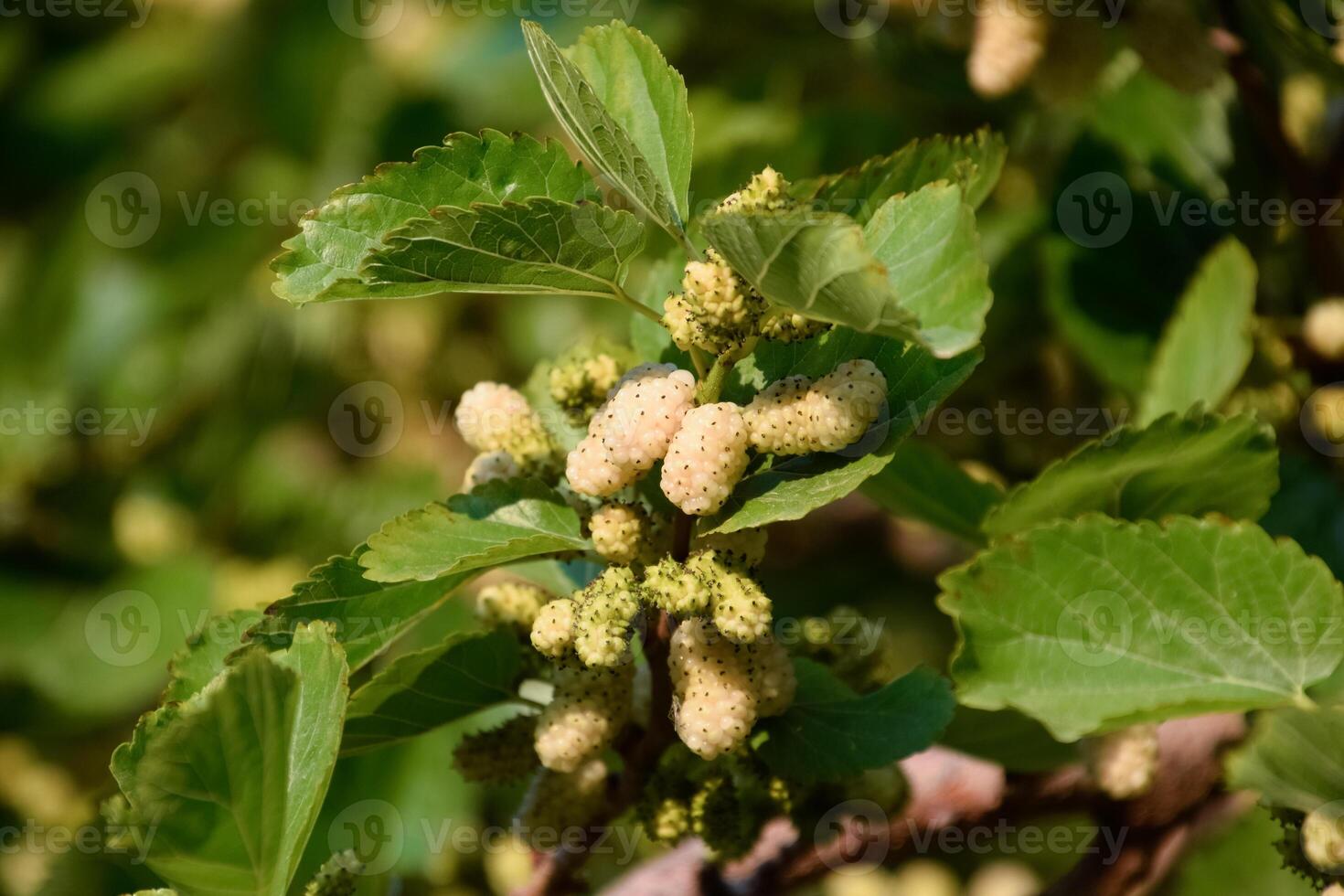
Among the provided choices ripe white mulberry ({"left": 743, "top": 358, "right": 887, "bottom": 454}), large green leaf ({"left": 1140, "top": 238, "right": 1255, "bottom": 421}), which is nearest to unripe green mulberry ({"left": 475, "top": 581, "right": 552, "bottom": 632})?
ripe white mulberry ({"left": 743, "top": 358, "right": 887, "bottom": 454})

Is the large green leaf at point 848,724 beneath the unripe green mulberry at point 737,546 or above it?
beneath

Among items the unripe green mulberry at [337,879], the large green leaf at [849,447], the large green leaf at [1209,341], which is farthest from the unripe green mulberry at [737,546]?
the large green leaf at [1209,341]

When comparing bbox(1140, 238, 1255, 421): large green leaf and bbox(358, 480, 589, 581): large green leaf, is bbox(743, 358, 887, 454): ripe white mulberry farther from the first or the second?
bbox(1140, 238, 1255, 421): large green leaf

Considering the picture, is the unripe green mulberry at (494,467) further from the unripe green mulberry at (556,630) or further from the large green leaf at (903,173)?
the large green leaf at (903,173)

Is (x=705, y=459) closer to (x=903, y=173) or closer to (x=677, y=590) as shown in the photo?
(x=677, y=590)

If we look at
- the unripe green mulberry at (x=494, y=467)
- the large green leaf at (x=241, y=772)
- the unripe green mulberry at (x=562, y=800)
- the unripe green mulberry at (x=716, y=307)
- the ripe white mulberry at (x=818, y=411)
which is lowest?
the unripe green mulberry at (x=562, y=800)

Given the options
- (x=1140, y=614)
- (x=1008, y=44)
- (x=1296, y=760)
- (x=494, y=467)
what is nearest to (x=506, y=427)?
(x=494, y=467)

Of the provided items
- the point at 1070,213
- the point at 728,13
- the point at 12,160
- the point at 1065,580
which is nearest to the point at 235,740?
the point at 1065,580
